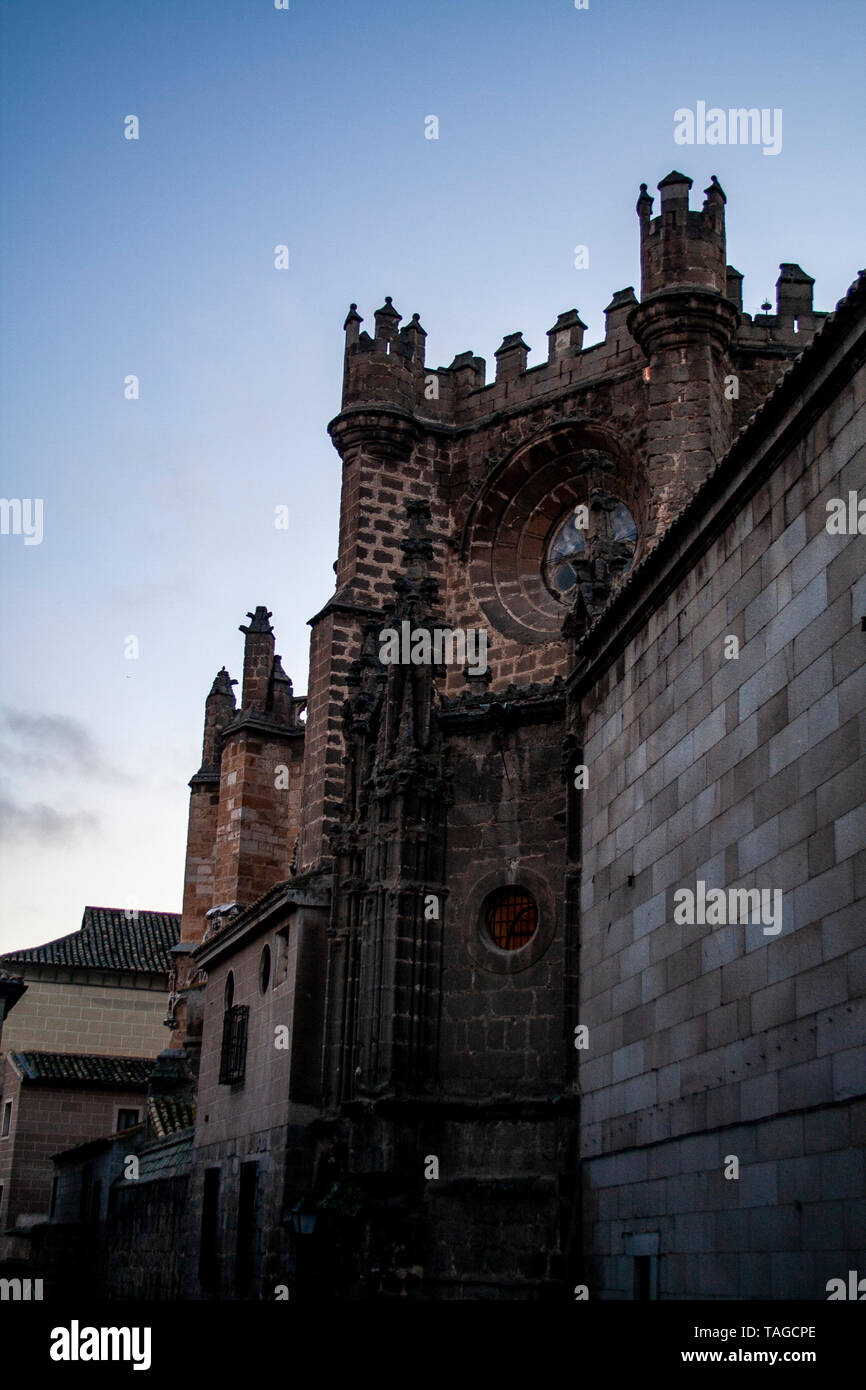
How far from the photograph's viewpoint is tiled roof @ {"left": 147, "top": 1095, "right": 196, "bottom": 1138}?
1243 inches

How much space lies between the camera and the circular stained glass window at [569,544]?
2652 cm

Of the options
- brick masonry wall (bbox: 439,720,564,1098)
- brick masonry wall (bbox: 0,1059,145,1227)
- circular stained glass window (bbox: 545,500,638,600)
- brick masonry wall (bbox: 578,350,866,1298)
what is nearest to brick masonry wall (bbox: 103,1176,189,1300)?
brick masonry wall (bbox: 439,720,564,1098)

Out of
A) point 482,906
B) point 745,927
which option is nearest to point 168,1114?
point 482,906

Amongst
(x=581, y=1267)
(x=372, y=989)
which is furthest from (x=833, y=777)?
(x=372, y=989)

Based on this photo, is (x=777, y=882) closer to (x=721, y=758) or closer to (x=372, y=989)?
(x=721, y=758)

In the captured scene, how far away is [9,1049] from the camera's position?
5031 cm

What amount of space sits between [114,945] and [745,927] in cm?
4236

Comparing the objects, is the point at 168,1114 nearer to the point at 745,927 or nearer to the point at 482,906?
the point at 482,906

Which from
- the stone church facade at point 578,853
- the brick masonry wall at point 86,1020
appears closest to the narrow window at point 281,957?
the stone church facade at point 578,853

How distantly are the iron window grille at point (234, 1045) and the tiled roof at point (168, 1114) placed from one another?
7.42 metres

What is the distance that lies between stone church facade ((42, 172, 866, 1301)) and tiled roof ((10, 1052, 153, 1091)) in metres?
14.8

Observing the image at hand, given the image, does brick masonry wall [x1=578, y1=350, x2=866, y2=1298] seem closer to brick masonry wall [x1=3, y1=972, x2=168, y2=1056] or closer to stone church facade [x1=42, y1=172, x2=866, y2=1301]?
stone church facade [x1=42, y1=172, x2=866, y2=1301]

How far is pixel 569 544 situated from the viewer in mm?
27188

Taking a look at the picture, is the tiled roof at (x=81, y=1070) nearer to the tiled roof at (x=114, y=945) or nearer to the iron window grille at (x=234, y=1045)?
the tiled roof at (x=114, y=945)
